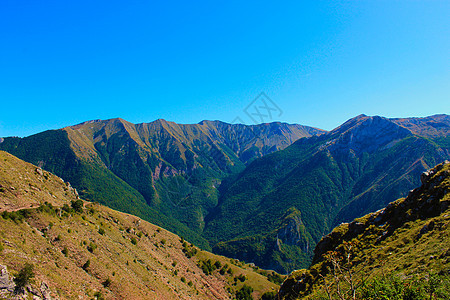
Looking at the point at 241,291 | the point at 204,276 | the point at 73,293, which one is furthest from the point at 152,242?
the point at 73,293

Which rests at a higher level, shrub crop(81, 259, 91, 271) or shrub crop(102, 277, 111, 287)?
shrub crop(81, 259, 91, 271)

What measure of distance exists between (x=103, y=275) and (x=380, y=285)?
49.4 metres

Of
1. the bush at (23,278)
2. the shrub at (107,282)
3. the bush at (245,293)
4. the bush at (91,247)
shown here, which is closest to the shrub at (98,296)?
the shrub at (107,282)

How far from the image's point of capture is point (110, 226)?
69.7 meters

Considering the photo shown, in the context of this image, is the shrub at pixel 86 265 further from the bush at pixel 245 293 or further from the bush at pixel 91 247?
the bush at pixel 245 293

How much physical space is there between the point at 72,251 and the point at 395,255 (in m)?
55.9

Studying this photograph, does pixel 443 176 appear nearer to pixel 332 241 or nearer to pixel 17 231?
pixel 332 241

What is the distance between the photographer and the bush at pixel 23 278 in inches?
1072

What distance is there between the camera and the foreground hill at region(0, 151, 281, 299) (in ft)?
108

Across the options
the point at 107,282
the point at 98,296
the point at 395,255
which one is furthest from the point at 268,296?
the point at 395,255

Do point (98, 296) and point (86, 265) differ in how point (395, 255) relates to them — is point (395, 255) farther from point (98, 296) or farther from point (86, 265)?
point (86, 265)

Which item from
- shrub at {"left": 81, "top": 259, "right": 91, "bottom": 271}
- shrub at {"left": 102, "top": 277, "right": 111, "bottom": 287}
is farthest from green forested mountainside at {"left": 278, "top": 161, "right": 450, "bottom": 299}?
shrub at {"left": 81, "top": 259, "right": 91, "bottom": 271}

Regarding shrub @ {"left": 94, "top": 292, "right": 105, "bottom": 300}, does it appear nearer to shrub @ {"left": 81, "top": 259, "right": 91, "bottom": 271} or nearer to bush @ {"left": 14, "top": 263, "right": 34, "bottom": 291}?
shrub @ {"left": 81, "top": 259, "right": 91, "bottom": 271}

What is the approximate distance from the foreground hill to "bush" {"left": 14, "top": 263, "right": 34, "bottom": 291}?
0.12 metres
